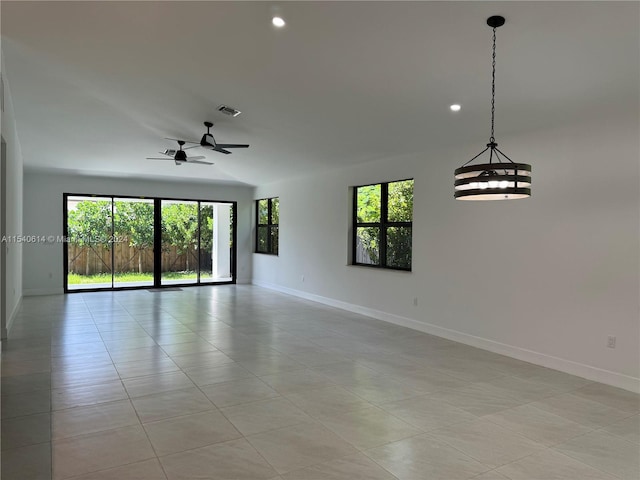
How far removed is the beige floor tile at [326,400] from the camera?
3285 millimetres

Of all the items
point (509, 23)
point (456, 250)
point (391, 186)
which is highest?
point (509, 23)

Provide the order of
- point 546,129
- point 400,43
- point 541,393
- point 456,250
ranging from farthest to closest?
point 456,250 < point 546,129 < point 541,393 < point 400,43

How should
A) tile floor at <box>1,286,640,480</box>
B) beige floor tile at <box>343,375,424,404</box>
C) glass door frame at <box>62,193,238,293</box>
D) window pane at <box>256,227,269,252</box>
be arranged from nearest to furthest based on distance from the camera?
tile floor at <box>1,286,640,480</box> < beige floor tile at <box>343,375,424,404</box> < glass door frame at <box>62,193,238,293</box> < window pane at <box>256,227,269,252</box>

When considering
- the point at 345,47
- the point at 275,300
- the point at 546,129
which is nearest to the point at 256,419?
the point at 345,47

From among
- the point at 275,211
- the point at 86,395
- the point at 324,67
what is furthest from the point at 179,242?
the point at 324,67

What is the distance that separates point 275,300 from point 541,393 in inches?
217

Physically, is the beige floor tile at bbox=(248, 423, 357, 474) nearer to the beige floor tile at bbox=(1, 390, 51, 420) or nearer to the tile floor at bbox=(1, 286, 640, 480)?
the tile floor at bbox=(1, 286, 640, 480)

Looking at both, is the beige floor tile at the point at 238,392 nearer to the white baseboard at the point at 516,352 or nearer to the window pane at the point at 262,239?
the white baseboard at the point at 516,352

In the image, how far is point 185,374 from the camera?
159 inches

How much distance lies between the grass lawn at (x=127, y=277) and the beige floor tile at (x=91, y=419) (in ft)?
23.1

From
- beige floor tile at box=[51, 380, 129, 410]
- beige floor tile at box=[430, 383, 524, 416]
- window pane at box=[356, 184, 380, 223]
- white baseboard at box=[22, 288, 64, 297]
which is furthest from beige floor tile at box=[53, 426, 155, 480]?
white baseboard at box=[22, 288, 64, 297]

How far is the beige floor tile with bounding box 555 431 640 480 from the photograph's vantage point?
2.53m

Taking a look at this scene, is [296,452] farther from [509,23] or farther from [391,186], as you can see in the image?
[391,186]

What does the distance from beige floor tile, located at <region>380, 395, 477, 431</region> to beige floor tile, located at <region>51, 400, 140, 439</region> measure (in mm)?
1902
